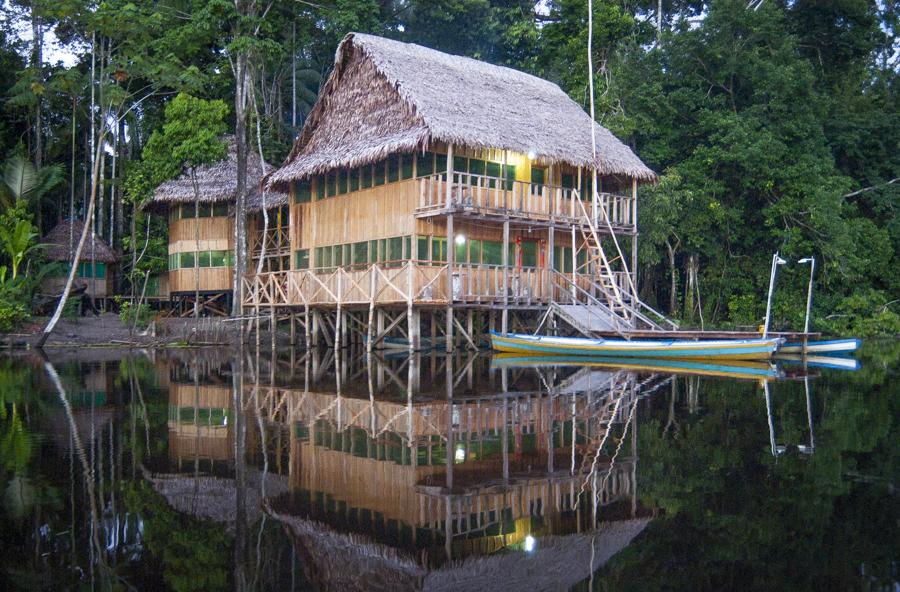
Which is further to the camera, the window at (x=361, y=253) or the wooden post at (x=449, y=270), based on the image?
the window at (x=361, y=253)

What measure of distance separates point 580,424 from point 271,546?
562 cm

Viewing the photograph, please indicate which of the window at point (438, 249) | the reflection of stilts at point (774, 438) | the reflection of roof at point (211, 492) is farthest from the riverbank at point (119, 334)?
the reflection of roof at point (211, 492)

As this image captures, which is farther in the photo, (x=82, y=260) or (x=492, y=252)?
(x=82, y=260)

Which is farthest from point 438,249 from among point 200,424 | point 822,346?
point 200,424

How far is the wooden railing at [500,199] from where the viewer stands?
74.4 feet

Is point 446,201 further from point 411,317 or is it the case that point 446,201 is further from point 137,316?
point 137,316

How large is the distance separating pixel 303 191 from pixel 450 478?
2148 cm

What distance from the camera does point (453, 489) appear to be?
24.3 feet

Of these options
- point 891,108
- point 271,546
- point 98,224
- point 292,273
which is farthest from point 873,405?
point 98,224

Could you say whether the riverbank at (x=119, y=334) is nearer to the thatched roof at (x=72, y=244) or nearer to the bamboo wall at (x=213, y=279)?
the thatched roof at (x=72, y=244)

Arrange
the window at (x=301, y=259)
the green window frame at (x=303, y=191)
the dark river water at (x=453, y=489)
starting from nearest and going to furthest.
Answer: the dark river water at (x=453, y=489) → the green window frame at (x=303, y=191) → the window at (x=301, y=259)

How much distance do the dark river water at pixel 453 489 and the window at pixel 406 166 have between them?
1063cm

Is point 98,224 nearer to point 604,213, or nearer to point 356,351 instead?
point 356,351

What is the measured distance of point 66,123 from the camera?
124ft
